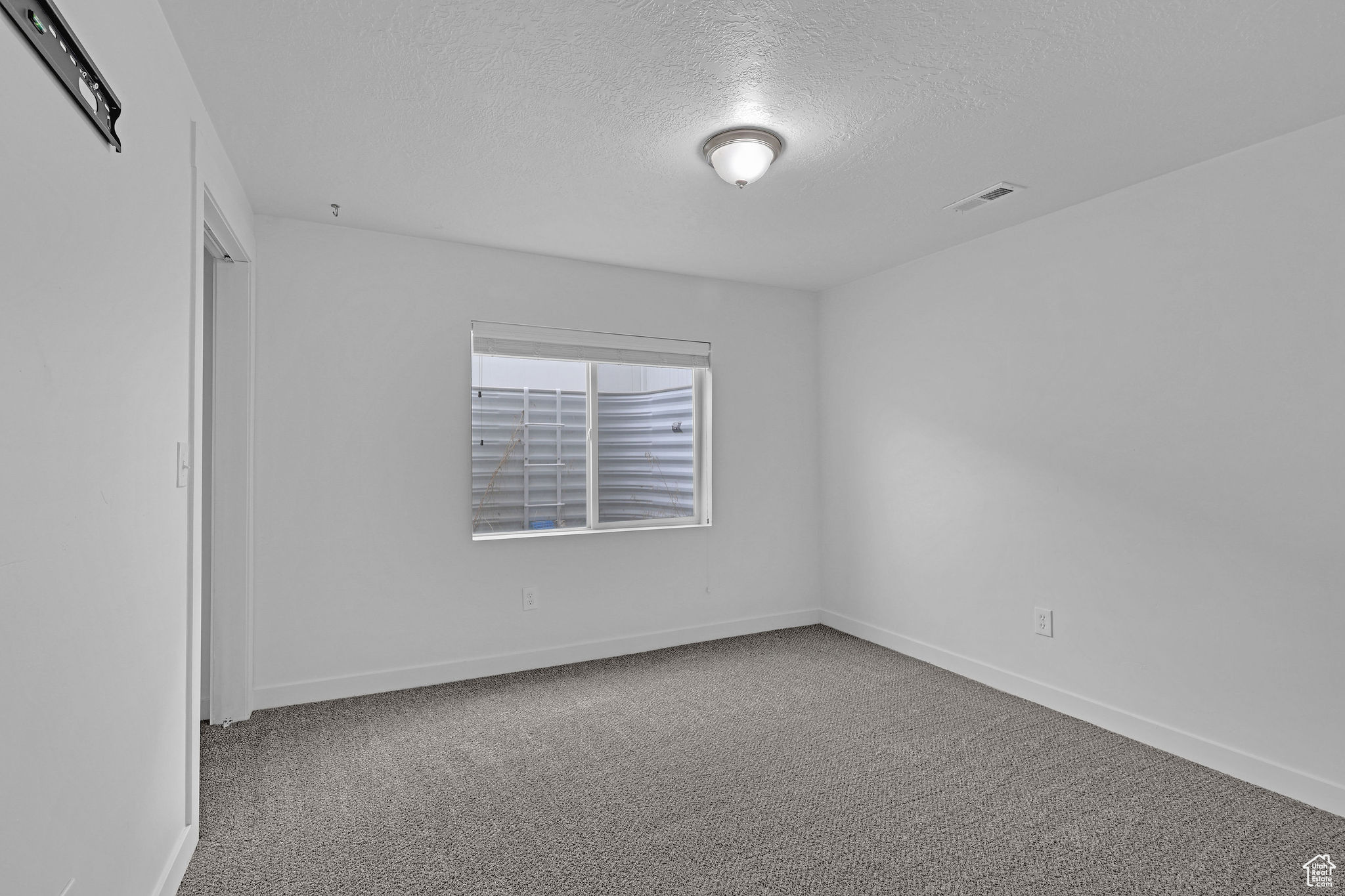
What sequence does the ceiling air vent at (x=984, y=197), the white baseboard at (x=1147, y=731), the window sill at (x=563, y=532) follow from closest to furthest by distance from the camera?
the white baseboard at (x=1147, y=731) → the ceiling air vent at (x=984, y=197) → the window sill at (x=563, y=532)

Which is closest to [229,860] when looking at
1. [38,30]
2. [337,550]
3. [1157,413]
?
[337,550]

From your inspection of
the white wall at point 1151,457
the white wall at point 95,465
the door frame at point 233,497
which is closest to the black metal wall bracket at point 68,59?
the white wall at point 95,465

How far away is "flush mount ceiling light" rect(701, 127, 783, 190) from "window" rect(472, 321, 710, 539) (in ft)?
5.49

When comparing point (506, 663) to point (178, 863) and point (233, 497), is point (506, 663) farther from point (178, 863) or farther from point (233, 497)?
point (178, 863)

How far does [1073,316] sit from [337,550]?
368cm

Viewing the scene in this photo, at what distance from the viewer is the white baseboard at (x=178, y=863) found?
5.84ft

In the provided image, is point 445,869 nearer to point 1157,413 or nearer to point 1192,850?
point 1192,850

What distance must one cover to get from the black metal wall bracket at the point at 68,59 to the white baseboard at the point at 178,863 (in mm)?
1801

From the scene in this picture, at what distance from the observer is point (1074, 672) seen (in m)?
3.16

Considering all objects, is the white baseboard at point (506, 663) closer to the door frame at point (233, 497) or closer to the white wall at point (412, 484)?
the white wall at point (412, 484)

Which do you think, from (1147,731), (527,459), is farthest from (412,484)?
(1147,731)

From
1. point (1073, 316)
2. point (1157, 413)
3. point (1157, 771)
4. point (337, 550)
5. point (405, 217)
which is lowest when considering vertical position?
point (1157, 771)

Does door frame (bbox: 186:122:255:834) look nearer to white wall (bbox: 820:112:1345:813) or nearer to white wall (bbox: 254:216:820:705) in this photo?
white wall (bbox: 254:216:820:705)

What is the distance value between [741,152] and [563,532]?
7.72 ft
